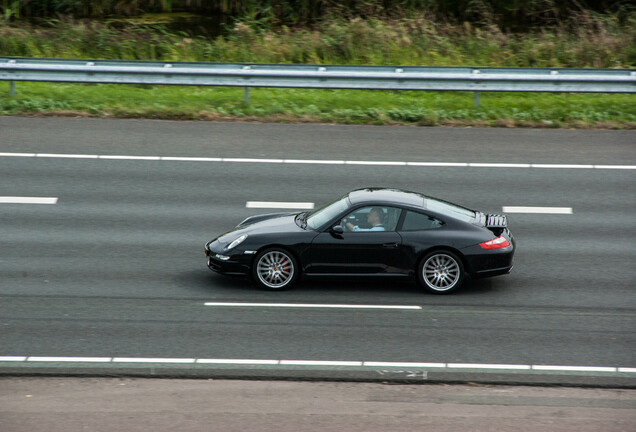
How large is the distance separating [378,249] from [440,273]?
0.87 meters

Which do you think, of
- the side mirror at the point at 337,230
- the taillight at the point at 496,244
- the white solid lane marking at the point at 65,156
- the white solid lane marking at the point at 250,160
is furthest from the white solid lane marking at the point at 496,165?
the white solid lane marking at the point at 65,156

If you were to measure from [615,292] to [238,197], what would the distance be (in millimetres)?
6425

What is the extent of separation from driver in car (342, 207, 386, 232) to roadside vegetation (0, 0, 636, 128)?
754 centimetres

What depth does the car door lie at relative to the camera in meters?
11.3

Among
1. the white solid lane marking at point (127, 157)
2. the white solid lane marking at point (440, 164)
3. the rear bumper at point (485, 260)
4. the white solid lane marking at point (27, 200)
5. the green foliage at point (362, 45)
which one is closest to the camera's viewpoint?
the rear bumper at point (485, 260)

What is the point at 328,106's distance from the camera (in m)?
19.5

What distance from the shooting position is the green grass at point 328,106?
18.9 metres

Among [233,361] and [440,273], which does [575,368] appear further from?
[233,361]

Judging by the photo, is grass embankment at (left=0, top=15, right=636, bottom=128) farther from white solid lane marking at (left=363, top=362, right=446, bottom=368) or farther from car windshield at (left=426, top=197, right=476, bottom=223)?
white solid lane marking at (left=363, top=362, right=446, bottom=368)

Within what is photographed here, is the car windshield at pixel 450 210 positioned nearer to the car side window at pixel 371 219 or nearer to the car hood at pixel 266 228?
the car side window at pixel 371 219

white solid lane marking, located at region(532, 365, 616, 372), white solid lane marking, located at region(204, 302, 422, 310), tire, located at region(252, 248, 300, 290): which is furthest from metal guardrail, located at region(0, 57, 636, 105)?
white solid lane marking, located at region(532, 365, 616, 372)

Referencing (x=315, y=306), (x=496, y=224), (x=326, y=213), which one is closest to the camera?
(x=315, y=306)

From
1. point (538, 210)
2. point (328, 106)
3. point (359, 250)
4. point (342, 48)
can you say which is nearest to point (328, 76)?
point (328, 106)

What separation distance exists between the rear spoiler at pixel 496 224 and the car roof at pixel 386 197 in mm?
921
